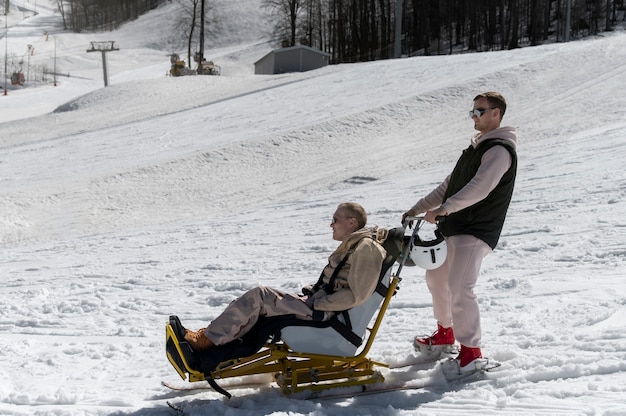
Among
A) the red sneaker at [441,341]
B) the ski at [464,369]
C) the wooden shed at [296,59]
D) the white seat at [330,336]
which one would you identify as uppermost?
the wooden shed at [296,59]

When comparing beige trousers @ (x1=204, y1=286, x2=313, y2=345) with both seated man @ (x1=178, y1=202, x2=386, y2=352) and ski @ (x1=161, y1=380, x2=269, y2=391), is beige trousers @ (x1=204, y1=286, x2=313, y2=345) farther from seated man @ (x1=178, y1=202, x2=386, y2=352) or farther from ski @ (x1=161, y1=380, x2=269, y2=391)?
ski @ (x1=161, y1=380, x2=269, y2=391)

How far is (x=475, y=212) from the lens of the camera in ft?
15.2

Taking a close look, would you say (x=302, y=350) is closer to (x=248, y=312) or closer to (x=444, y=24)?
(x=248, y=312)

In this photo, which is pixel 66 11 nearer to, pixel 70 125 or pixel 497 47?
pixel 497 47

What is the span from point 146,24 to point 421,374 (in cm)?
8515

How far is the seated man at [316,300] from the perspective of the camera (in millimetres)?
4301

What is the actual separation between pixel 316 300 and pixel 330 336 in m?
0.23

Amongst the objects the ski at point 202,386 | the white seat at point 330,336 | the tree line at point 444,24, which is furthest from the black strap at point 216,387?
the tree line at point 444,24

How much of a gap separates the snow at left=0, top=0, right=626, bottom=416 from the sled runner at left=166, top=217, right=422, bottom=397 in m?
0.17

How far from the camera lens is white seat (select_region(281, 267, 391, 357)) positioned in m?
4.38

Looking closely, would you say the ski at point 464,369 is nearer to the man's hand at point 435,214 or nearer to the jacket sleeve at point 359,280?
the jacket sleeve at point 359,280

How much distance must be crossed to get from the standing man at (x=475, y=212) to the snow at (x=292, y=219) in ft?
1.30

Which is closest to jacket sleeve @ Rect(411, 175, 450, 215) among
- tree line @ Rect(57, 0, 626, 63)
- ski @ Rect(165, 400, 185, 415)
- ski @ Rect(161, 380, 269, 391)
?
ski @ Rect(161, 380, 269, 391)

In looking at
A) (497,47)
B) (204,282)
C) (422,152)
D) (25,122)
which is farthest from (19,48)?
(204,282)
